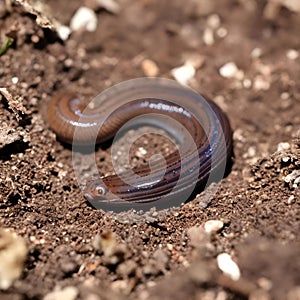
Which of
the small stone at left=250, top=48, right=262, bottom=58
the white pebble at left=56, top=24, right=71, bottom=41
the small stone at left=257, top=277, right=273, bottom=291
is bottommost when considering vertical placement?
the small stone at left=257, top=277, right=273, bottom=291

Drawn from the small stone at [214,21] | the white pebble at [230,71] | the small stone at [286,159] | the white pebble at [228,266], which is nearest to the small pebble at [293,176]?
the small stone at [286,159]

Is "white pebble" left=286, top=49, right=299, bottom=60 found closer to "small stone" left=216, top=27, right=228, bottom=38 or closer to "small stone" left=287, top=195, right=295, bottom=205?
"small stone" left=216, top=27, right=228, bottom=38

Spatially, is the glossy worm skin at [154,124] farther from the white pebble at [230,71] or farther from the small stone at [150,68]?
the white pebble at [230,71]

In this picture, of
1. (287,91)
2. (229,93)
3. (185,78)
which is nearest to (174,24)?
(185,78)

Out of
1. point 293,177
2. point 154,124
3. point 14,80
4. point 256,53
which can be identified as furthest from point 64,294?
point 256,53

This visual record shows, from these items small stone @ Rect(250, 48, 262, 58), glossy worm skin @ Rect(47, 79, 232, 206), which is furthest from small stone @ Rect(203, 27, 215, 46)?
glossy worm skin @ Rect(47, 79, 232, 206)

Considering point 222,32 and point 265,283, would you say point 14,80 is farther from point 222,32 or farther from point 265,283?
point 265,283

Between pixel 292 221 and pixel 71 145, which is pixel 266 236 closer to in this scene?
pixel 292 221
